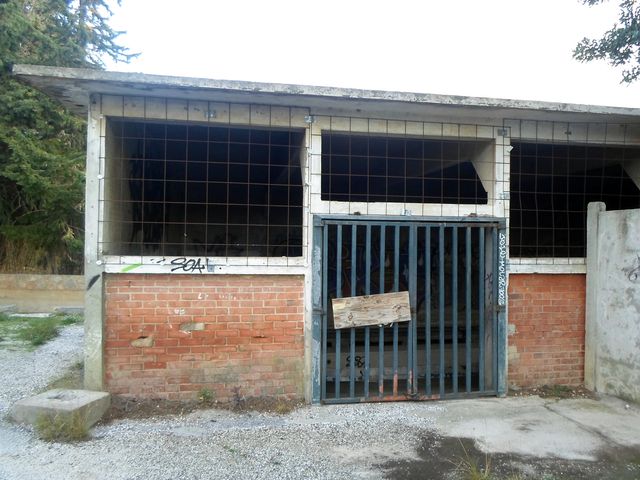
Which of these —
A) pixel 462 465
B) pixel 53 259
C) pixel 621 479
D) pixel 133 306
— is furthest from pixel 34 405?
pixel 53 259

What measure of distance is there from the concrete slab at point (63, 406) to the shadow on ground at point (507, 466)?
2.68 m

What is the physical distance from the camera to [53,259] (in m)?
14.2

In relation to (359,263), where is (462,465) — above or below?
below

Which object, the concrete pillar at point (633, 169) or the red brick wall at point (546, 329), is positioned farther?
the concrete pillar at point (633, 169)

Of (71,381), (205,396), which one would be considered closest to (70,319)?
(71,381)

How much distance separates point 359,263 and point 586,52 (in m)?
4.96

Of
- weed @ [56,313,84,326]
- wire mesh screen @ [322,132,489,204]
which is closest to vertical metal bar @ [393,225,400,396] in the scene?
wire mesh screen @ [322,132,489,204]

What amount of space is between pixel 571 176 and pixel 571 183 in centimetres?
89

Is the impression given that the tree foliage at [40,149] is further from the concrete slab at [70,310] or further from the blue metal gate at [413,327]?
the blue metal gate at [413,327]

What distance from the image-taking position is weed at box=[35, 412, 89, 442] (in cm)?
423

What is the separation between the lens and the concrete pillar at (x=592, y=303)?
579 cm

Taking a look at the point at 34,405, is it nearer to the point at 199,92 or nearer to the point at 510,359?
the point at 199,92

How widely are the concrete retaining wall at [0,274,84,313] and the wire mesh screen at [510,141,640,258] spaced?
37.2ft

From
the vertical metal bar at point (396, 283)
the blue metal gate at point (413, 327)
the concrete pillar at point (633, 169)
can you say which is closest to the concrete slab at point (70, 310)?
the blue metal gate at point (413, 327)
